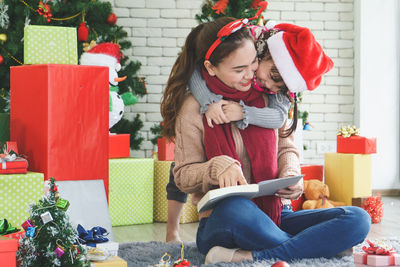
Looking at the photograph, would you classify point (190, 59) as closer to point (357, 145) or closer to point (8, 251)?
point (8, 251)

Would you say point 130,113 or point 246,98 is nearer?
point 246,98

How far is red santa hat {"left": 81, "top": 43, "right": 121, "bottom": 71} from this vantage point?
3.29 metres

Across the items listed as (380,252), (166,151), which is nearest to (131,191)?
(166,151)

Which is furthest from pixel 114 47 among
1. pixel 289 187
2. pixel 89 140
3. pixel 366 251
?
pixel 366 251

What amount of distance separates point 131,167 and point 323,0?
2286 millimetres

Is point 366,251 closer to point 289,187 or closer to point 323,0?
point 289,187

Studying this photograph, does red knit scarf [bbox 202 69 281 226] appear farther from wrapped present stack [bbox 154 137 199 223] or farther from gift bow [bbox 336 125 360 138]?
gift bow [bbox 336 125 360 138]

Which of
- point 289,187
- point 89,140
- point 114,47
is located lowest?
point 289,187

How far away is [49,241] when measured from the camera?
1.43m

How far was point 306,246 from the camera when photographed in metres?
1.83

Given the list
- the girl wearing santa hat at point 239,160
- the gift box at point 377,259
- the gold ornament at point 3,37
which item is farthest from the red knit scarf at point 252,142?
the gold ornament at point 3,37

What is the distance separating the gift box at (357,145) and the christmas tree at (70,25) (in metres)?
1.38

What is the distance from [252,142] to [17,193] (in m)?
0.87

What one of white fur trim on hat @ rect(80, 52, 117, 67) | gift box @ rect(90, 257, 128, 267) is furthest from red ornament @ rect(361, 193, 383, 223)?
gift box @ rect(90, 257, 128, 267)
